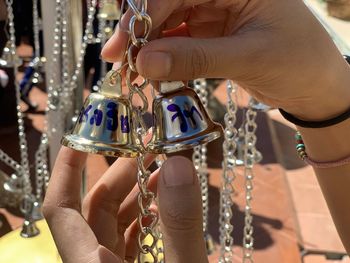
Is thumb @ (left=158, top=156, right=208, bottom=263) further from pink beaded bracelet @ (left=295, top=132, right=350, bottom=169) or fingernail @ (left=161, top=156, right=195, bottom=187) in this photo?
pink beaded bracelet @ (left=295, top=132, right=350, bottom=169)

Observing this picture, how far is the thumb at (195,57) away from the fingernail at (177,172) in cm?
10

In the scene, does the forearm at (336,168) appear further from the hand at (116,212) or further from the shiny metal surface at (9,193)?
the shiny metal surface at (9,193)

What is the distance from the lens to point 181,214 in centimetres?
48

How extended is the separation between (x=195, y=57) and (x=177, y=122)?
0.25 feet

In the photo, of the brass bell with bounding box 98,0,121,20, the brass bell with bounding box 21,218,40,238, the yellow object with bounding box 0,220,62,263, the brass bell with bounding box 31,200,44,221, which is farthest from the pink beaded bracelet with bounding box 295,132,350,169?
the brass bell with bounding box 98,0,121,20

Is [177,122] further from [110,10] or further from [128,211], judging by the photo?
[110,10]

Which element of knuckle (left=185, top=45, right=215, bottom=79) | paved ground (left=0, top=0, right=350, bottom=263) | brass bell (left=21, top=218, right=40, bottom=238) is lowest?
paved ground (left=0, top=0, right=350, bottom=263)

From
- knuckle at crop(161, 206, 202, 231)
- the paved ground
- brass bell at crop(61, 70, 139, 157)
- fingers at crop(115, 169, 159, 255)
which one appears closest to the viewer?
knuckle at crop(161, 206, 202, 231)

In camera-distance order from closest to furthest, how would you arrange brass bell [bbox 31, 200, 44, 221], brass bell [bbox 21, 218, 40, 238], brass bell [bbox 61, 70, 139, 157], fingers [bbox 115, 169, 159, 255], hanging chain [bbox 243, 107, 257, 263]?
brass bell [bbox 61, 70, 139, 157] → fingers [bbox 115, 169, 159, 255] → hanging chain [bbox 243, 107, 257, 263] → brass bell [bbox 21, 218, 40, 238] → brass bell [bbox 31, 200, 44, 221]

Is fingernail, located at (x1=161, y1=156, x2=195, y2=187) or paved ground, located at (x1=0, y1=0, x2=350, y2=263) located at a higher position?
fingernail, located at (x1=161, y1=156, x2=195, y2=187)

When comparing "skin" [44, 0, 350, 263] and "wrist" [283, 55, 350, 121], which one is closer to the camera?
"skin" [44, 0, 350, 263]

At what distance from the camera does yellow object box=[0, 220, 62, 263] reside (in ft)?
4.34

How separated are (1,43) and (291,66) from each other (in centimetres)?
212

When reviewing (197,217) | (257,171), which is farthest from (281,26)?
(257,171)
